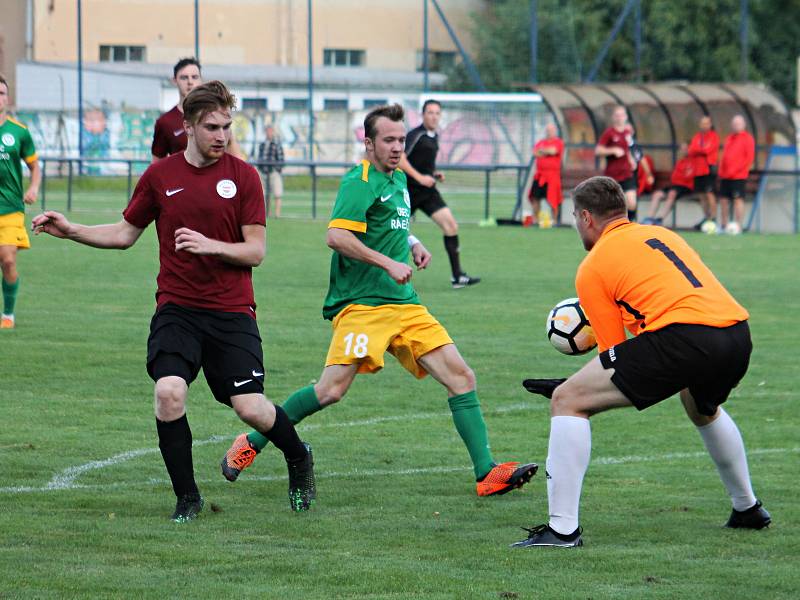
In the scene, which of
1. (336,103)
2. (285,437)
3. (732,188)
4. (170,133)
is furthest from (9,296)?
(336,103)

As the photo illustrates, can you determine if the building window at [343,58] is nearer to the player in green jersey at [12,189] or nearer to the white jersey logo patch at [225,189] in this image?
the player in green jersey at [12,189]

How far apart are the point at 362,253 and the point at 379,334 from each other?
43 cm

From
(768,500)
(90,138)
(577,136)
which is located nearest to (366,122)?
(768,500)

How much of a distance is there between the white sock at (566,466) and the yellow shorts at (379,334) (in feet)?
5.07

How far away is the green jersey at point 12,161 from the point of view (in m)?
13.0

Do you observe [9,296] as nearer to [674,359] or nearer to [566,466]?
[566,466]

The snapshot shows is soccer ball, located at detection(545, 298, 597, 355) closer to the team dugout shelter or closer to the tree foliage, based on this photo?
the team dugout shelter

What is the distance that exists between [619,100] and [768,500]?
78.3 ft

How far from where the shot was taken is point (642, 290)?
6.00 m

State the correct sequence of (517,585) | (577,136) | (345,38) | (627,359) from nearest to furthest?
1. (517,585)
2. (627,359)
3. (577,136)
4. (345,38)

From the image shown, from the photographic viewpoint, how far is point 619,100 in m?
30.4

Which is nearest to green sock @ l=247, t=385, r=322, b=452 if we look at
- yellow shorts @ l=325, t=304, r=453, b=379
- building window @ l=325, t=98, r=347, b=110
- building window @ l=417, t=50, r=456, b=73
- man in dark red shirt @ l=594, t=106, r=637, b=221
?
yellow shorts @ l=325, t=304, r=453, b=379

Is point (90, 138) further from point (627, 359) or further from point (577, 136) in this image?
point (627, 359)

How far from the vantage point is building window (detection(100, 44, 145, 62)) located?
52719 mm
